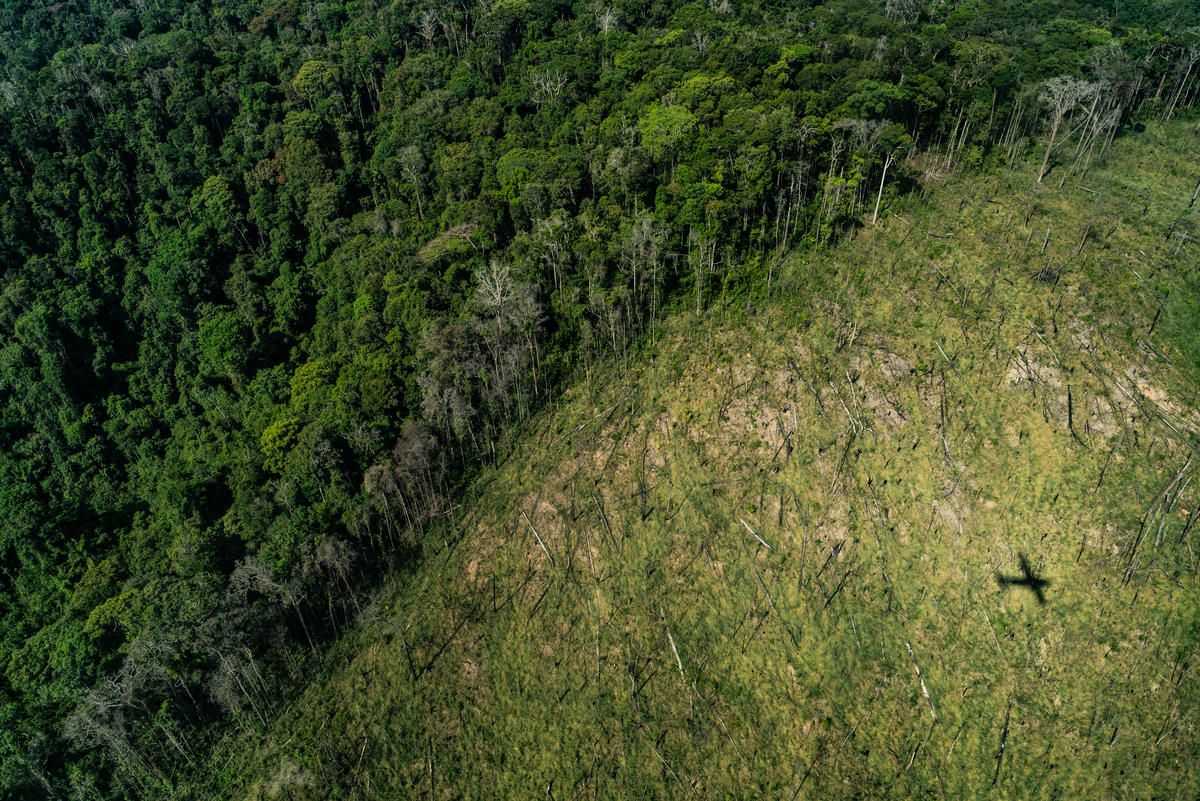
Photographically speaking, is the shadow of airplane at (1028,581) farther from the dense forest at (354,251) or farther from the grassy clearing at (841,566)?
the dense forest at (354,251)

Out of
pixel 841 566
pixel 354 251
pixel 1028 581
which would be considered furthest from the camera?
pixel 354 251

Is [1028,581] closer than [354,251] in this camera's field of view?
Yes

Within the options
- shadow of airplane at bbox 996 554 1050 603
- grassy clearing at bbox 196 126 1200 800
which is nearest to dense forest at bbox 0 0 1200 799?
grassy clearing at bbox 196 126 1200 800

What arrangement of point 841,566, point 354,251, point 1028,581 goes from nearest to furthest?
point 1028,581, point 841,566, point 354,251

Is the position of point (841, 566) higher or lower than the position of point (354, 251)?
lower

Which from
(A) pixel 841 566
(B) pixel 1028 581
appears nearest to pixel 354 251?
(A) pixel 841 566

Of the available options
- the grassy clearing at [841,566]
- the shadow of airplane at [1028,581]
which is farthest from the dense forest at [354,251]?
the shadow of airplane at [1028,581]

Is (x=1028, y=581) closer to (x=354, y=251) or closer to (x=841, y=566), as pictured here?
(x=841, y=566)

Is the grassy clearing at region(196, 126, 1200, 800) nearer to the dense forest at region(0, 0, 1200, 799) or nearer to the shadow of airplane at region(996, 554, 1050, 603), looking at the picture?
the shadow of airplane at region(996, 554, 1050, 603)
